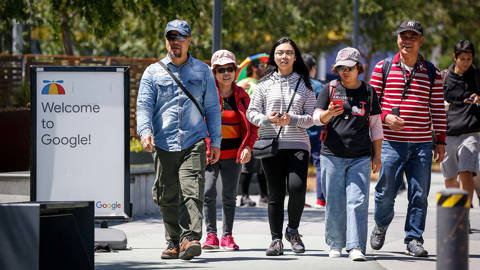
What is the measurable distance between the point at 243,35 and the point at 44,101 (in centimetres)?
1945

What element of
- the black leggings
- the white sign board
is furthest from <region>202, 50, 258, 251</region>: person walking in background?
the black leggings

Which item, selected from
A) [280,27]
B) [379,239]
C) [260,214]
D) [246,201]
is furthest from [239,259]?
[280,27]

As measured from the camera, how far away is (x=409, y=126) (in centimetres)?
811

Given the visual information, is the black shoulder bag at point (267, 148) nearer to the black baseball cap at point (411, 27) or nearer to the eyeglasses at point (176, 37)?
the eyeglasses at point (176, 37)

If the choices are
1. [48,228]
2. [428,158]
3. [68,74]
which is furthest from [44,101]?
[428,158]

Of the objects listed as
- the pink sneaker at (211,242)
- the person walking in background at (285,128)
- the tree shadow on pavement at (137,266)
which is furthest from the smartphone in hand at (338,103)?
the pink sneaker at (211,242)

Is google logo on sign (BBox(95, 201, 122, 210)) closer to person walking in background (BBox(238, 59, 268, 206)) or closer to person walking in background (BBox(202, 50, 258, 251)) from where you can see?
person walking in background (BBox(202, 50, 258, 251))

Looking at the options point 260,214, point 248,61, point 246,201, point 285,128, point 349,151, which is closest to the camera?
point 349,151

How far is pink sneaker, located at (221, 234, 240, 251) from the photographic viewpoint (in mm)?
8570

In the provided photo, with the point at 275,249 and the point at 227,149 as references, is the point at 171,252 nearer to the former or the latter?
the point at 275,249

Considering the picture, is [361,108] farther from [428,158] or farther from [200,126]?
[200,126]

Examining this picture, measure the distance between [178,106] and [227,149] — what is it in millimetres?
1010

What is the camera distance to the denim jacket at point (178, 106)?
7.78 meters

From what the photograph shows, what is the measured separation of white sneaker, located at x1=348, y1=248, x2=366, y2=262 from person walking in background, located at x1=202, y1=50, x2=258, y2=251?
131 cm
